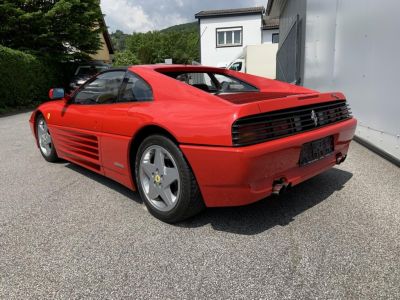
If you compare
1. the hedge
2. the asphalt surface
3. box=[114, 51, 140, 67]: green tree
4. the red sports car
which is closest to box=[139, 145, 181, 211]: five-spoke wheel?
the red sports car

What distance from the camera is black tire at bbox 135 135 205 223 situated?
8.30ft

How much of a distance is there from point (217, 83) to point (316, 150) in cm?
163

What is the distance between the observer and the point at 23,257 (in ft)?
7.91

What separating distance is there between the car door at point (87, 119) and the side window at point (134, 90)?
113 mm

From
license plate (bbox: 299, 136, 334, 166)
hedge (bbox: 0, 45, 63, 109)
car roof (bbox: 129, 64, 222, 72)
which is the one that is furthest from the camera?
hedge (bbox: 0, 45, 63, 109)

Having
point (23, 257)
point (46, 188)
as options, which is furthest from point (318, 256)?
point (46, 188)

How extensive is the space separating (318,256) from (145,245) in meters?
1.18

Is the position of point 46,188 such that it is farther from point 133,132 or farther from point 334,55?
point 334,55

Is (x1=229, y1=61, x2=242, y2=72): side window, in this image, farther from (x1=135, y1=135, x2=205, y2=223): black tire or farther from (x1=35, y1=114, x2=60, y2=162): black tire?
(x1=135, y1=135, x2=205, y2=223): black tire

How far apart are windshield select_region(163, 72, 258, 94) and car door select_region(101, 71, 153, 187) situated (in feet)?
2.06

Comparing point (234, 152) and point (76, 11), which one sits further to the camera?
point (76, 11)

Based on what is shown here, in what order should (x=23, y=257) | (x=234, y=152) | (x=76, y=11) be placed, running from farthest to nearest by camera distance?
(x=76, y=11), (x=23, y=257), (x=234, y=152)

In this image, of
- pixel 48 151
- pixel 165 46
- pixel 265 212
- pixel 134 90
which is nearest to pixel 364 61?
pixel 265 212

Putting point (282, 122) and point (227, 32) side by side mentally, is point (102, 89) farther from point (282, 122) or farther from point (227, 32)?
point (227, 32)
